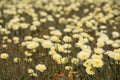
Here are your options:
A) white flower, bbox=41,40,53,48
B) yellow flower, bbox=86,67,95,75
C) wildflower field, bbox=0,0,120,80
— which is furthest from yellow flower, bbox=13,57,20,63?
yellow flower, bbox=86,67,95,75

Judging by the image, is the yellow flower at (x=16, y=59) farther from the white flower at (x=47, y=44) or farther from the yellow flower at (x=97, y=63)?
the yellow flower at (x=97, y=63)

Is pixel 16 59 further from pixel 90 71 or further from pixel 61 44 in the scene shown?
pixel 90 71

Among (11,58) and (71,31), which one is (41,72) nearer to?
(11,58)

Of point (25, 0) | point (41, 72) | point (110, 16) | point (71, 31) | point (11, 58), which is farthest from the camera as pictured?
point (25, 0)

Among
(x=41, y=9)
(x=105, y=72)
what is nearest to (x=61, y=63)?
(x=105, y=72)

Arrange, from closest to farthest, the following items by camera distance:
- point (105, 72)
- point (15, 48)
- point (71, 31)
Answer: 1. point (105, 72)
2. point (15, 48)
3. point (71, 31)

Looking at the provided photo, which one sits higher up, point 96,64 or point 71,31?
point 96,64

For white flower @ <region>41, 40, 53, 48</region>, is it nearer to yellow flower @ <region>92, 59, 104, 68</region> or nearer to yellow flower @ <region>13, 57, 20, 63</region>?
yellow flower @ <region>13, 57, 20, 63</region>

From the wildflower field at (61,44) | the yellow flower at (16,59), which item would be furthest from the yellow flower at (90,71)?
the yellow flower at (16,59)

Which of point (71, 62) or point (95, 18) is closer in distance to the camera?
point (71, 62)
